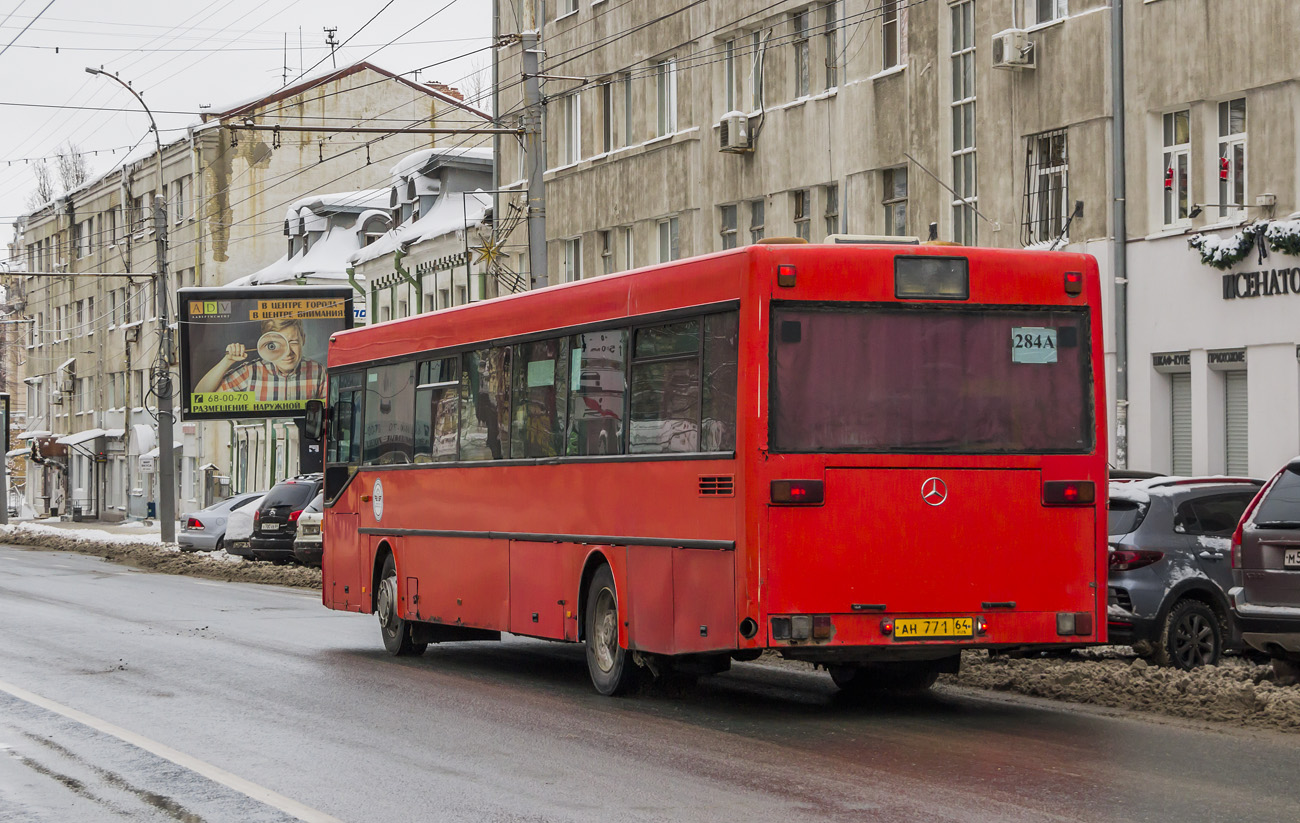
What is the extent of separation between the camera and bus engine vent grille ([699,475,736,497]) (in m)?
11.9

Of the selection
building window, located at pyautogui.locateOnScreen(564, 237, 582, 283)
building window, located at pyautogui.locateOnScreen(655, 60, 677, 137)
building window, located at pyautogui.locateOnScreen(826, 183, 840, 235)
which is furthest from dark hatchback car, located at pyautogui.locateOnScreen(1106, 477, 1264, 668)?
building window, located at pyautogui.locateOnScreen(564, 237, 582, 283)

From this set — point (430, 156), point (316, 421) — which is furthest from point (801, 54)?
point (430, 156)

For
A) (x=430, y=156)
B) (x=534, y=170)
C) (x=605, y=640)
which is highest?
(x=430, y=156)

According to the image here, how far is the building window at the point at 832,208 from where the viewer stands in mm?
33406

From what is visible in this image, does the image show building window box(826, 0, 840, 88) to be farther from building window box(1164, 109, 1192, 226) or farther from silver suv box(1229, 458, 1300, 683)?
silver suv box(1229, 458, 1300, 683)

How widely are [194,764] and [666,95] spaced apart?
3086cm

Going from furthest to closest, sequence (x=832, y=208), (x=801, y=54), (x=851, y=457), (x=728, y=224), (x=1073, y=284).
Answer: (x=728, y=224) → (x=801, y=54) → (x=832, y=208) → (x=1073, y=284) → (x=851, y=457)

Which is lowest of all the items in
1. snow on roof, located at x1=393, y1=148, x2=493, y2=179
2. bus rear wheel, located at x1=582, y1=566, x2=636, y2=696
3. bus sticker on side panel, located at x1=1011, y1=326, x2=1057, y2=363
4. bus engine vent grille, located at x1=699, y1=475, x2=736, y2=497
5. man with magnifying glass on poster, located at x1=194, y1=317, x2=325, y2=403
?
bus rear wheel, located at x1=582, y1=566, x2=636, y2=696

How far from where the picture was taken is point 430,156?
56.2m

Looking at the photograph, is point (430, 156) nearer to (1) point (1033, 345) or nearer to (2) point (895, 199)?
(2) point (895, 199)

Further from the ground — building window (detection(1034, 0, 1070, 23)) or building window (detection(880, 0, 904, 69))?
building window (detection(880, 0, 904, 69))

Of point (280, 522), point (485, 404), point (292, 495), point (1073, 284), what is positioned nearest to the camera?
point (1073, 284)

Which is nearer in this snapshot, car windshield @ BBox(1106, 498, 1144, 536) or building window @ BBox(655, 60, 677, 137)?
car windshield @ BBox(1106, 498, 1144, 536)

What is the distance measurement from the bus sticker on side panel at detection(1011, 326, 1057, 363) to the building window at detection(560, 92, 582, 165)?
3242 centimetres
